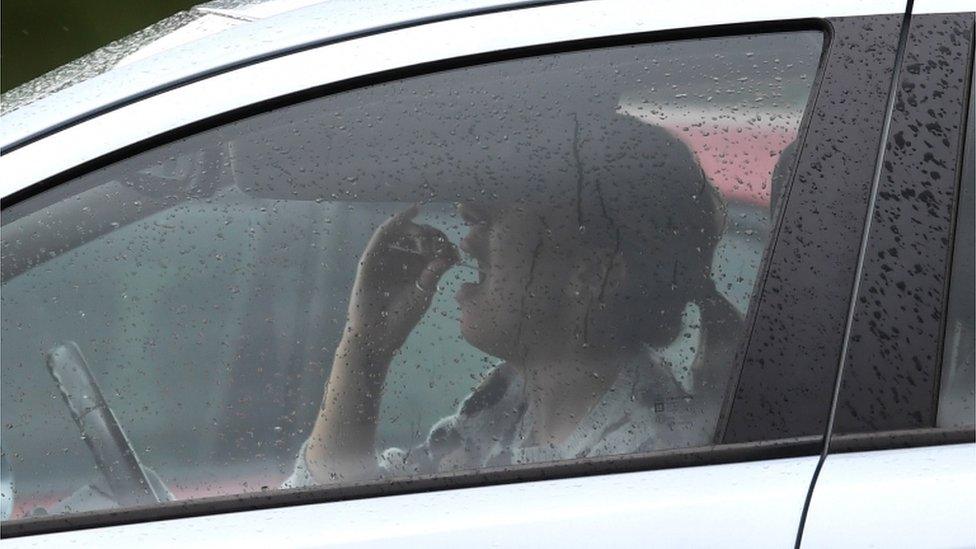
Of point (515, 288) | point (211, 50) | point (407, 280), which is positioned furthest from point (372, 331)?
point (211, 50)

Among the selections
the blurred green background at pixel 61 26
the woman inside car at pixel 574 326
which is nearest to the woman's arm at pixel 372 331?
the woman inside car at pixel 574 326

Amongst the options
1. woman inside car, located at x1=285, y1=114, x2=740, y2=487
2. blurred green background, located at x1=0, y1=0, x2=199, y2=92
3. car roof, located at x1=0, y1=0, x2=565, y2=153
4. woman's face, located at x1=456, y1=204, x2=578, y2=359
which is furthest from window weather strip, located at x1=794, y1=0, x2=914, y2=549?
blurred green background, located at x1=0, y1=0, x2=199, y2=92

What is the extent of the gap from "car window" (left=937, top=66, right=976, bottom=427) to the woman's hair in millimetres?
251

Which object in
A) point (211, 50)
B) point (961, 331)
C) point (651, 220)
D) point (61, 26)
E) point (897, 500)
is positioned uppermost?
point (211, 50)

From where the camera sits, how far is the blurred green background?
20.1 ft

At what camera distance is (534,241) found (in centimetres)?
142

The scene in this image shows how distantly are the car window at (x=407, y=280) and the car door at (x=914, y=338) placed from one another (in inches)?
5.3

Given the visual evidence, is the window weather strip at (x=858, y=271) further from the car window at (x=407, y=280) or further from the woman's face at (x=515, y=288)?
the woman's face at (x=515, y=288)

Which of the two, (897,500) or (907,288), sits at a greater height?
(907,288)

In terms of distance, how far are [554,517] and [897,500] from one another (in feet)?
1.20

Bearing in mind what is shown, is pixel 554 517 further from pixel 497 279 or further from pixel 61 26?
pixel 61 26

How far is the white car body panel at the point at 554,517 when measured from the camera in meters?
1.30

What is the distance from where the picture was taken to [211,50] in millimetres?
1516

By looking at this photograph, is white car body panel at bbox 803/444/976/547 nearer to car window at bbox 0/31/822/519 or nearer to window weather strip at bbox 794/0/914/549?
window weather strip at bbox 794/0/914/549
